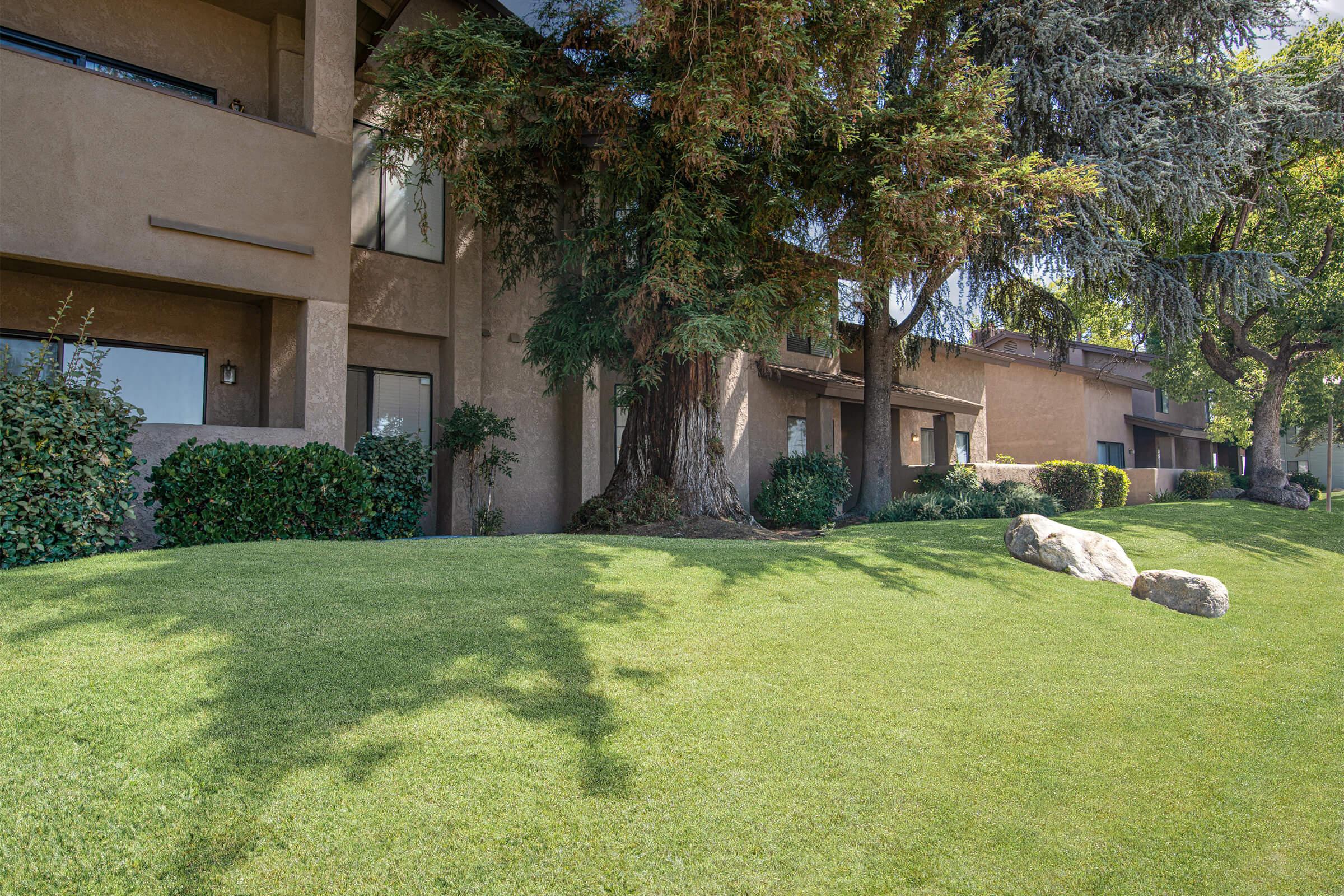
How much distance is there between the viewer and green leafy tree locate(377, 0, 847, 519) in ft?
33.9

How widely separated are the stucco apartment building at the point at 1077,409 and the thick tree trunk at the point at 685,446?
→ 18604mm

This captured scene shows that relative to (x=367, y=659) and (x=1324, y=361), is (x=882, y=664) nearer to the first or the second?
(x=367, y=659)

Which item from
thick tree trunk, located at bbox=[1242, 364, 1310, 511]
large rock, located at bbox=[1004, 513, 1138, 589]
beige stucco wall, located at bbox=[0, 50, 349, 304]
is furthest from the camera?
thick tree trunk, located at bbox=[1242, 364, 1310, 511]

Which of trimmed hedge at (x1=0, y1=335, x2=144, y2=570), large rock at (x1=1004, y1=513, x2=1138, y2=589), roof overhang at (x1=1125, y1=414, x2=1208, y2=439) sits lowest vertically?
large rock at (x1=1004, y1=513, x2=1138, y2=589)

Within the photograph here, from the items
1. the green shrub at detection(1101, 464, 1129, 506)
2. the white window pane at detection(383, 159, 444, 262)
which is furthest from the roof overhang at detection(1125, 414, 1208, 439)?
the white window pane at detection(383, 159, 444, 262)

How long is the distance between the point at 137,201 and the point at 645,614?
8.19 meters

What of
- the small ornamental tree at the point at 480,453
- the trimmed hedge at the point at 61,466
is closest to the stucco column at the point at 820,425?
the small ornamental tree at the point at 480,453

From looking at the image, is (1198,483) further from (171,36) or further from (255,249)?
(171,36)

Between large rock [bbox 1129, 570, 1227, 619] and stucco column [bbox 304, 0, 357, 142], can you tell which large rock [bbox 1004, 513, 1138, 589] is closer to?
large rock [bbox 1129, 570, 1227, 619]

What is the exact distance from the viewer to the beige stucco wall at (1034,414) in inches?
1201

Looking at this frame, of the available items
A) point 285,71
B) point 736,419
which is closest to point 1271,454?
point 736,419

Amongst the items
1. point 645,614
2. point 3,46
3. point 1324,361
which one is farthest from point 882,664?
point 1324,361

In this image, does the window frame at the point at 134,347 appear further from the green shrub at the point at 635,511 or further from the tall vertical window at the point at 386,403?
the green shrub at the point at 635,511

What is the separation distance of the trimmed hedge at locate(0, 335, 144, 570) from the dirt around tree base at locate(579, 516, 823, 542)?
612 centimetres
